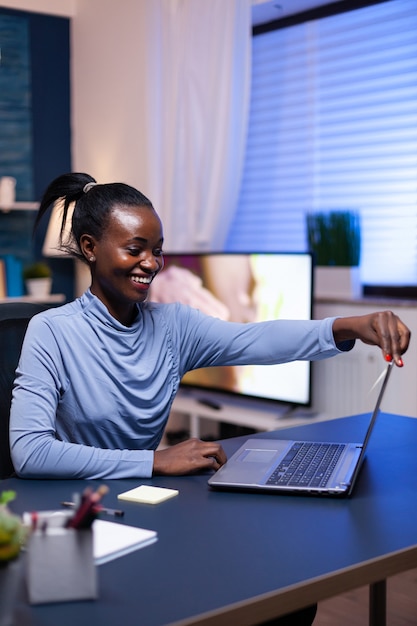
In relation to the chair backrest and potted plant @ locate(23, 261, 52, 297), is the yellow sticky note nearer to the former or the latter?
the chair backrest

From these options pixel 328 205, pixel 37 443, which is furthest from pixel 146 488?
pixel 328 205

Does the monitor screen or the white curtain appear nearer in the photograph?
the monitor screen

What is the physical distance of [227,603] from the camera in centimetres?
96

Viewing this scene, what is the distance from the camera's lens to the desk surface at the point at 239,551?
0.96m

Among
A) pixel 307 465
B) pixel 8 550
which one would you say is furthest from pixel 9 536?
pixel 307 465

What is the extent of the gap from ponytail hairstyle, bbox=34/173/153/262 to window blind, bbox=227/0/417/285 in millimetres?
1871

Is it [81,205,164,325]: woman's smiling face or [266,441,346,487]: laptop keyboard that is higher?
[81,205,164,325]: woman's smiling face

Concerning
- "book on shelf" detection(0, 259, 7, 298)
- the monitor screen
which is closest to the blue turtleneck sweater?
the monitor screen

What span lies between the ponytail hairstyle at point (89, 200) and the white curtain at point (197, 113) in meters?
2.03

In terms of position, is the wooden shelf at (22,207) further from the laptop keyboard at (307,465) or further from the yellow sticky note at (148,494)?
the yellow sticky note at (148,494)

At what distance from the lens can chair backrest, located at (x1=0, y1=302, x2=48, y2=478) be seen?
1.78 metres

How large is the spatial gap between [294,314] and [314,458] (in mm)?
1782

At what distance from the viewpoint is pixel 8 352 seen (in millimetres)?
1828

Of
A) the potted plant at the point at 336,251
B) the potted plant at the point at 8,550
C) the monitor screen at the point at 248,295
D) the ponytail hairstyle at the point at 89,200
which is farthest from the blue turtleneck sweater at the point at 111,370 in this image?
the potted plant at the point at 336,251
